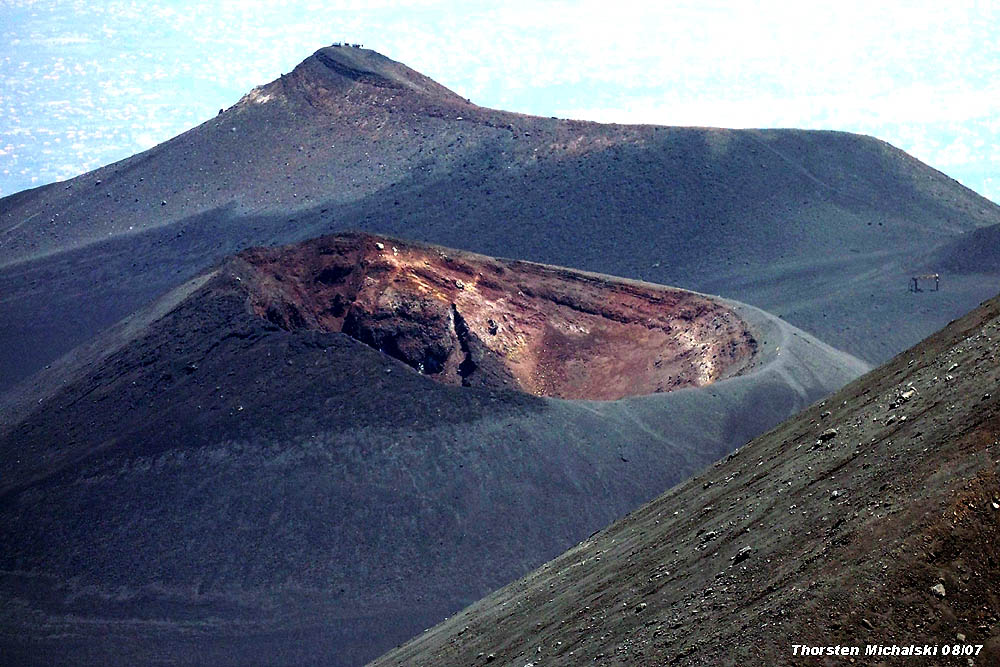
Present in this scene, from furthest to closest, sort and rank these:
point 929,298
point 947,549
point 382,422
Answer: point 929,298
point 382,422
point 947,549

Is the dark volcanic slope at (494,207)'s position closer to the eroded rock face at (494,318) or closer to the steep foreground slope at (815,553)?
the eroded rock face at (494,318)

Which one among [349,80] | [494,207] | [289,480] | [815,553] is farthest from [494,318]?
[349,80]

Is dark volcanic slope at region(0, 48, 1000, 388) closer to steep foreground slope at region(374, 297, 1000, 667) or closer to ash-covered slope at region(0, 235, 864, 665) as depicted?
ash-covered slope at region(0, 235, 864, 665)

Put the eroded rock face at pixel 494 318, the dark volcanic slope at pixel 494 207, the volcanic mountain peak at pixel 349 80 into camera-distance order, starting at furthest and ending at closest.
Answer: the volcanic mountain peak at pixel 349 80
the dark volcanic slope at pixel 494 207
the eroded rock face at pixel 494 318

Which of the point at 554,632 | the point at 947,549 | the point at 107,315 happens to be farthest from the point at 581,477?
the point at 107,315

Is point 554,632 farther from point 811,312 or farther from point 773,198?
point 773,198

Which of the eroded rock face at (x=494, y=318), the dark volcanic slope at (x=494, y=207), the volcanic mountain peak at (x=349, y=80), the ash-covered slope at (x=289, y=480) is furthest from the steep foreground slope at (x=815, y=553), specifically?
the volcanic mountain peak at (x=349, y=80)
